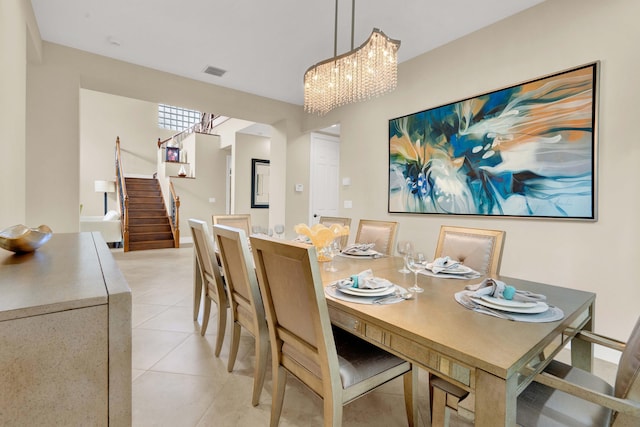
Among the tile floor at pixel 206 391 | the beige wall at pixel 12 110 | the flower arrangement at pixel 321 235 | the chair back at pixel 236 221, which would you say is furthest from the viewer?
the chair back at pixel 236 221

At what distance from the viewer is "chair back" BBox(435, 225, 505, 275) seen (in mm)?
1911

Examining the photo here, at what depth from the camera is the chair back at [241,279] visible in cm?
161

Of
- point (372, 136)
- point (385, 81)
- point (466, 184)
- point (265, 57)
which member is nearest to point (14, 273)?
point (385, 81)

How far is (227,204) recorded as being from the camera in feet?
27.0

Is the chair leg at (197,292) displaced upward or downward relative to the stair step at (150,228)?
downward

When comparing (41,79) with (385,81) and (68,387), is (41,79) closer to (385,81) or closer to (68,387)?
(385,81)

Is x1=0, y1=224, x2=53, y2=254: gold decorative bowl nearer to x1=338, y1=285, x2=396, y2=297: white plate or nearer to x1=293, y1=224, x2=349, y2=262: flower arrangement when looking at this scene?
x1=338, y1=285, x2=396, y2=297: white plate

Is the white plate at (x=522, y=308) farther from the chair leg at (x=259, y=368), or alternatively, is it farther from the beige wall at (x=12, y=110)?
the beige wall at (x=12, y=110)

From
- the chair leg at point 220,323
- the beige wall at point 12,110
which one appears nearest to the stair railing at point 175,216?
the beige wall at point 12,110

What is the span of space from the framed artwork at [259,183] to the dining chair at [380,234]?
477cm

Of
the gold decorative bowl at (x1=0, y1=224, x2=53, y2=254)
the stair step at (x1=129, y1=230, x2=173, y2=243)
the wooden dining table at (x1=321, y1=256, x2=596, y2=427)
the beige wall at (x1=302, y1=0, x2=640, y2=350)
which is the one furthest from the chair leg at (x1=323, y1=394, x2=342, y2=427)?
the stair step at (x1=129, y1=230, x2=173, y2=243)

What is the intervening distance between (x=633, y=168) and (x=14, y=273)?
3.17m

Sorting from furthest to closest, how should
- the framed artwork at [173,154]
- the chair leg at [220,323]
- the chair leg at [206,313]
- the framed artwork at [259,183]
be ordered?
the framed artwork at [173,154], the framed artwork at [259,183], the chair leg at [206,313], the chair leg at [220,323]

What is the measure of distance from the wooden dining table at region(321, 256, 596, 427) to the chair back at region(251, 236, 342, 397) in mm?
159
